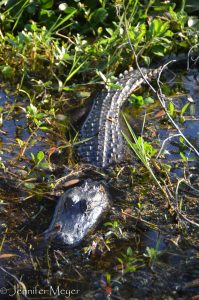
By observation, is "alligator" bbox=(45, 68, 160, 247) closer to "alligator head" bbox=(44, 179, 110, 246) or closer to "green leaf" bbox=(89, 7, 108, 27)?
"alligator head" bbox=(44, 179, 110, 246)

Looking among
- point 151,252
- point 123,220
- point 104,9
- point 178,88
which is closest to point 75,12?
point 104,9

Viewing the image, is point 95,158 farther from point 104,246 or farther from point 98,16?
point 98,16

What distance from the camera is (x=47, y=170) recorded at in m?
4.84

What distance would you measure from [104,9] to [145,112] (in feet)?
4.17

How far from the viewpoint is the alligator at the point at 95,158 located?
4184 mm

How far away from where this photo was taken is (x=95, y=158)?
511cm

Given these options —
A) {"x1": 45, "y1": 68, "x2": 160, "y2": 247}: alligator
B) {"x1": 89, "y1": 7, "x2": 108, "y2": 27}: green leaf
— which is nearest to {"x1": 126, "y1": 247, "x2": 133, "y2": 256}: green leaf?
{"x1": 45, "y1": 68, "x2": 160, "y2": 247}: alligator

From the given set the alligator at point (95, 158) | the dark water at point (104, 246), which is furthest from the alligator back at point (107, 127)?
the dark water at point (104, 246)

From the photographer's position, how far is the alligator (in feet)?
13.7

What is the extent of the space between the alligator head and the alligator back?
1.52 ft

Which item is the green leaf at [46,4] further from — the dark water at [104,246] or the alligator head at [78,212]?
the alligator head at [78,212]

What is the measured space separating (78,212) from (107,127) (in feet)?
4.24

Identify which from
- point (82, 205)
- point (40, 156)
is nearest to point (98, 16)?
point (40, 156)

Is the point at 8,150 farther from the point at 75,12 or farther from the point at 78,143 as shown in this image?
the point at 75,12
